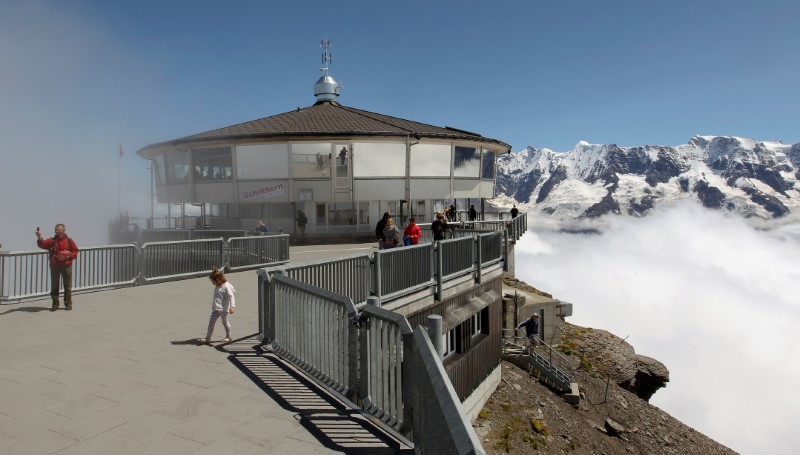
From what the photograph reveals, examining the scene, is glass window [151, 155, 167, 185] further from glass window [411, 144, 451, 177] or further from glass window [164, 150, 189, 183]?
glass window [411, 144, 451, 177]

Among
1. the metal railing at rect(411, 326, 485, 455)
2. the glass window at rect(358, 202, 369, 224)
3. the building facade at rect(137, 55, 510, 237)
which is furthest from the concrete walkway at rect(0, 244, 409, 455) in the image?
the glass window at rect(358, 202, 369, 224)

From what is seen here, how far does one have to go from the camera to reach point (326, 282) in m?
9.44

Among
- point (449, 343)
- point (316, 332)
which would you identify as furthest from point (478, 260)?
point (316, 332)

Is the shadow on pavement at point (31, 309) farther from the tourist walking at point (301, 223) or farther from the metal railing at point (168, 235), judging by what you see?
the tourist walking at point (301, 223)

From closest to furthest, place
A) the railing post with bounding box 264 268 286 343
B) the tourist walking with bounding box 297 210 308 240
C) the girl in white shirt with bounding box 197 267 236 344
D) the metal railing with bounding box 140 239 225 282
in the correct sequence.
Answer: the railing post with bounding box 264 268 286 343 < the girl in white shirt with bounding box 197 267 236 344 < the metal railing with bounding box 140 239 225 282 < the tourist walking with bounding box 297 210 308 240

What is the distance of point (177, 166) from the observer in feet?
117

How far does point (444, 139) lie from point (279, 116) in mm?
13284

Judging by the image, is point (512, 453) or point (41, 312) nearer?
point (41, 312)

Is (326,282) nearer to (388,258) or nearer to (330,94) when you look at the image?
(388,258)

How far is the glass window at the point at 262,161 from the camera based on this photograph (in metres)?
31.8

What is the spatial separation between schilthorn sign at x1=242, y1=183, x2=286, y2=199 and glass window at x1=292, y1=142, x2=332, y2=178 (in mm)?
1145

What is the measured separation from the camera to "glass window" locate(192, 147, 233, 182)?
33031 mm

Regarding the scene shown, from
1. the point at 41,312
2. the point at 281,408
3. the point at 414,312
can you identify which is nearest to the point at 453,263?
the point at 414,312

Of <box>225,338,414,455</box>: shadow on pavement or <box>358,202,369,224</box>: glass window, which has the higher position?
<box>358,202,369,224</box>: glass window
